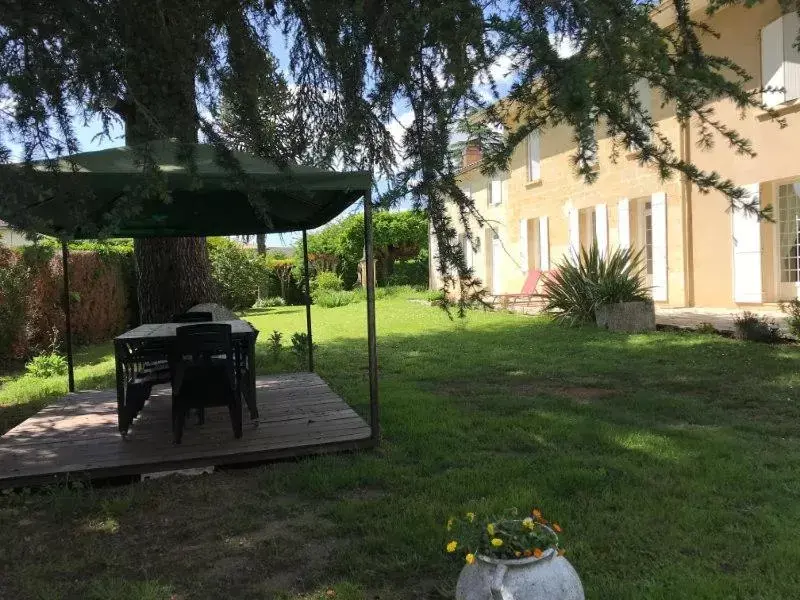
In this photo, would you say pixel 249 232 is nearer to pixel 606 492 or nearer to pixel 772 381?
pixel 606 492

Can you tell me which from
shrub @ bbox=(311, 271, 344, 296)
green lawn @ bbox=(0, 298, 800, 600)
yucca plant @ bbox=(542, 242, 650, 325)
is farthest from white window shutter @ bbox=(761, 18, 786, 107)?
shrub @ bbox=(311, 271, 344, 296)

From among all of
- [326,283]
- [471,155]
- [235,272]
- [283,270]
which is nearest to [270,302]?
[283,270]

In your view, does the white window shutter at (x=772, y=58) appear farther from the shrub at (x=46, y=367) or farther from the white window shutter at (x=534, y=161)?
the shrub at (x=46, y=367)

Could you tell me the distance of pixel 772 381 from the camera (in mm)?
6250

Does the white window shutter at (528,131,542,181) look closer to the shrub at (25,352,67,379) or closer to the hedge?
the hedge

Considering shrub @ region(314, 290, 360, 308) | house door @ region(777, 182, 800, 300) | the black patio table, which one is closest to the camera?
the black patio table

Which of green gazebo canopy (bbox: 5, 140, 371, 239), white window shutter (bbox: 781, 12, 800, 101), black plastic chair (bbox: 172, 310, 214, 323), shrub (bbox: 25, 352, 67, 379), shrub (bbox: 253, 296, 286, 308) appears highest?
white window shutter (bbox: 781, 12, 800, 101)

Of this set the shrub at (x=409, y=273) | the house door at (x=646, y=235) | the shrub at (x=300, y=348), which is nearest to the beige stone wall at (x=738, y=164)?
the house door at (x=646, y=235)

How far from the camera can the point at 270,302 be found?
24.0 meters

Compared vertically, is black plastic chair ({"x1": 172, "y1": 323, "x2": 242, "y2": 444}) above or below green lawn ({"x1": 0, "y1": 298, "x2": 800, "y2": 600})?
above

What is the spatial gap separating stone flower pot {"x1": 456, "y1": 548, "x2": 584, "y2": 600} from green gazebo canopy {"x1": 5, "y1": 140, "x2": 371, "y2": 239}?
183 cm

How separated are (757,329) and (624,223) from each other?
542 centimetres

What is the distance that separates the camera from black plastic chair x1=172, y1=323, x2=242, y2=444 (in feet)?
14.3

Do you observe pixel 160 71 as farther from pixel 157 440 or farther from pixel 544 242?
pixel 544 242
